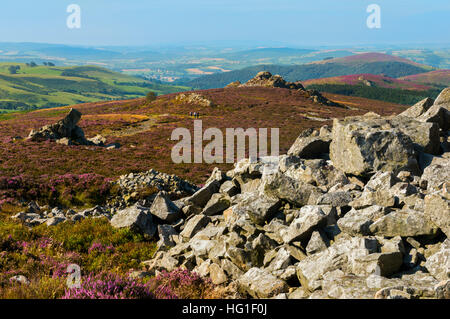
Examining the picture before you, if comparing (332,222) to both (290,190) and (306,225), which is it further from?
(290,190)

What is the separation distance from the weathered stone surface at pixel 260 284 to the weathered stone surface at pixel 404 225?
308cm

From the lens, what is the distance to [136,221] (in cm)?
1303

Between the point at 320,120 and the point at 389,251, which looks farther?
the point at 320,120

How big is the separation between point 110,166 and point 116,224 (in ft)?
70.5

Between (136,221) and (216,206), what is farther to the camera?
(216,206)

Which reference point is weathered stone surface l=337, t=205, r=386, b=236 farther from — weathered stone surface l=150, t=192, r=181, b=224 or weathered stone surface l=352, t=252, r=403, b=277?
weathered stone surface l=150, t=192, r=181, b=224

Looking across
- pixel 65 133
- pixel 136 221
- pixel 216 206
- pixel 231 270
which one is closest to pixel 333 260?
pixel 231 270

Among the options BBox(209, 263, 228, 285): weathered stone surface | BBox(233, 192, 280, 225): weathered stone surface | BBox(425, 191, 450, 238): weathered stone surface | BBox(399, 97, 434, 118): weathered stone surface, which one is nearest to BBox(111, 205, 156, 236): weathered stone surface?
BBox(233, 192, 280, 225): weathered stone surface

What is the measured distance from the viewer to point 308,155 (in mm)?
14922

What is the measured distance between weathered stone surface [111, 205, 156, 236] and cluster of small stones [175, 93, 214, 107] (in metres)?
91.1

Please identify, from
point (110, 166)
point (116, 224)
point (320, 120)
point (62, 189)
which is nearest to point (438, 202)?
point (116, 224)

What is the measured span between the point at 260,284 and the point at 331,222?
10.6 feet
